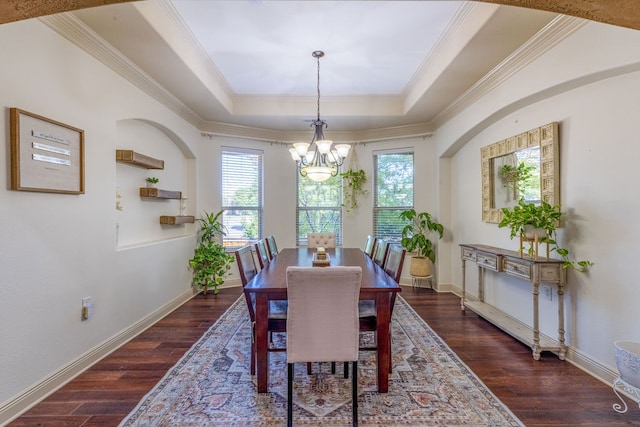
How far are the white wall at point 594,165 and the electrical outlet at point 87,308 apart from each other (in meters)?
4.01

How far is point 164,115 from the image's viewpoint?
378cm

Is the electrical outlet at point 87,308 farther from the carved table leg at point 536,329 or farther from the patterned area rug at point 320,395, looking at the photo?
the carved table leg at point 536,329

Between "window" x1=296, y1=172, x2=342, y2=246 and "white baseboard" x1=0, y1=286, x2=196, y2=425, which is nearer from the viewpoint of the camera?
"white baseboard" x1=0, y1=286, x2=196, y2=425

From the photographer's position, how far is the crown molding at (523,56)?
2.36 meters

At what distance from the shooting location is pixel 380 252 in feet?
10.8

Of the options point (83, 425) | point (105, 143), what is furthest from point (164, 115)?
point (83, 425)

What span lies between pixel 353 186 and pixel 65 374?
4.29 meters

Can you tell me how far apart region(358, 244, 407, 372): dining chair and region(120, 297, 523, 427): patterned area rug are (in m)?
0.31

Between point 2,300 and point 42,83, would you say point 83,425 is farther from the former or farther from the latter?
point 42,83

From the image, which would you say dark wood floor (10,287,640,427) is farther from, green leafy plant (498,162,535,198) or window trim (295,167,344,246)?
window trim (295,167,344,246)

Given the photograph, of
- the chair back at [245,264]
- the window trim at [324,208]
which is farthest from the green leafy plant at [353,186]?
the chair back at [245,264]

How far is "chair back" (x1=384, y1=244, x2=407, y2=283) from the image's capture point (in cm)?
249

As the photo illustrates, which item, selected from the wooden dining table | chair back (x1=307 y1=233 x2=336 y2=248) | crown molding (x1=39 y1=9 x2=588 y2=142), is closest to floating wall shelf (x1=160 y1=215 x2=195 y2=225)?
crown molding (x1=39 y1=9 x2=588 y2=142)

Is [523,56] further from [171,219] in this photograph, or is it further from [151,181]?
[171,219]
